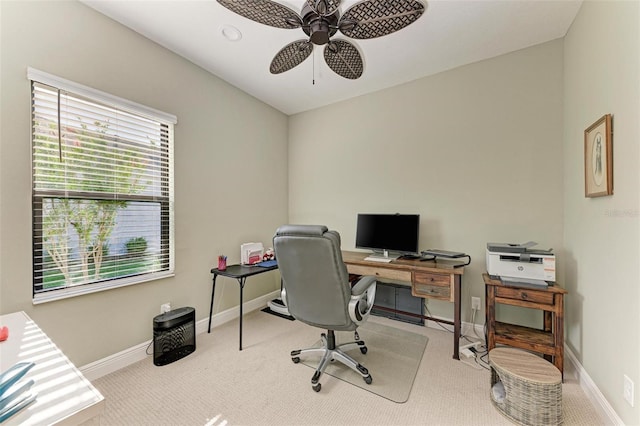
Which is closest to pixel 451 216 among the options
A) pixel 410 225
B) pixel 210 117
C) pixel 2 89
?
pixel 410 225

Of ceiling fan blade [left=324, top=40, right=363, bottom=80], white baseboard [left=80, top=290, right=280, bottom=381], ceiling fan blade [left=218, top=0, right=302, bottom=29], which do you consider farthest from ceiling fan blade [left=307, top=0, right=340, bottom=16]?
white baseboard [left=80, top=290, right=280, bottom=381]

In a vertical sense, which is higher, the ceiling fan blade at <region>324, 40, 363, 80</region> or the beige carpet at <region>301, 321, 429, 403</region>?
the ceiling fan blade at <region>324, 40, 363, 80</region>

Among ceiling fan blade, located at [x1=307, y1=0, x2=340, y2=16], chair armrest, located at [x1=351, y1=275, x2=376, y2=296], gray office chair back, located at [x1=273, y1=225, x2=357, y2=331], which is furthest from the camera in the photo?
chair armrest, located at [x1=351, y1=275, x2=376, y2=296]

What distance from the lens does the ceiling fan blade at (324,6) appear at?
4.61 ft

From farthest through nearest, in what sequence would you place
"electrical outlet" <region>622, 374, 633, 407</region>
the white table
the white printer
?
the white printer
"electrical outlet" <region>622, 374, 633, 407</region>
the white table

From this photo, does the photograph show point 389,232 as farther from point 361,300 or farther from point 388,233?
point 361,300

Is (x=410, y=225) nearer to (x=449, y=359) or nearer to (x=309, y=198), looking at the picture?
(x=449, y=359)

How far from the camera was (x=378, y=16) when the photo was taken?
1.45 meters

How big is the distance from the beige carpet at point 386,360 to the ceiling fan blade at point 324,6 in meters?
2.46

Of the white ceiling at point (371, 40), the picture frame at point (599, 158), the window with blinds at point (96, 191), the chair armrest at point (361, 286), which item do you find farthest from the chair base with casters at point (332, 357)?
the white ceiling at point (371, 40)

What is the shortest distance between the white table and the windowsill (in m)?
0.73

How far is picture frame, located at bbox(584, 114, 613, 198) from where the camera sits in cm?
152

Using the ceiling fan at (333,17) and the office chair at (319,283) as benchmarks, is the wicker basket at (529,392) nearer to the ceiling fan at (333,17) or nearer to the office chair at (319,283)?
the office chair at (319,283)

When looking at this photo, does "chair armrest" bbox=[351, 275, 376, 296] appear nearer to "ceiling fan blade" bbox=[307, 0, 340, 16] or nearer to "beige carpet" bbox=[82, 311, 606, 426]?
"beige carpet" bbox=[82, 311, 606, 426]
